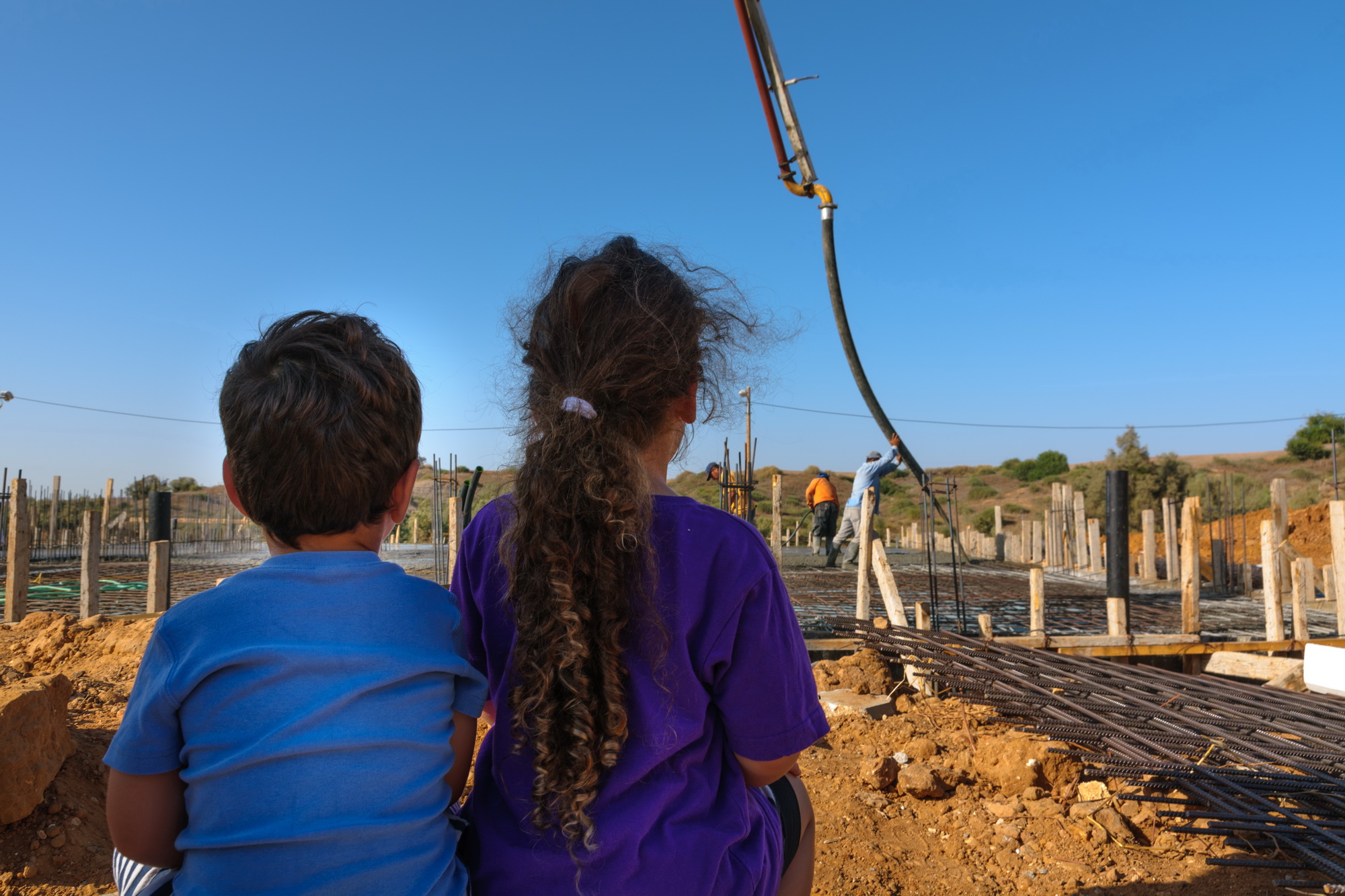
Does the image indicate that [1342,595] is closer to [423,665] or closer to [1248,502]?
[423,665]

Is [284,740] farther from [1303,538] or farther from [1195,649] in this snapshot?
[1303,538]

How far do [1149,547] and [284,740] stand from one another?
14.5m

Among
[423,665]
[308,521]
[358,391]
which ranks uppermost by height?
[358,391]

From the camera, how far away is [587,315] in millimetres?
1251

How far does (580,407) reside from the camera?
120 centimetres

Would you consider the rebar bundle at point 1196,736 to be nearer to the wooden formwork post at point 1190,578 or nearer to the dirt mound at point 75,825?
the wooden formwork post at point 1190,578

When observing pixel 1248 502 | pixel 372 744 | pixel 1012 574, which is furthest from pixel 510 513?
pixel 1248 502

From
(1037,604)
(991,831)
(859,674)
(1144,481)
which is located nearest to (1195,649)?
(1037,604)

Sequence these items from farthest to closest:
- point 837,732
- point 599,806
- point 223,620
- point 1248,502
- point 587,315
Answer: point 1248,502 → point 837,732 → point 587,315 → point 599,806 → point 223,620

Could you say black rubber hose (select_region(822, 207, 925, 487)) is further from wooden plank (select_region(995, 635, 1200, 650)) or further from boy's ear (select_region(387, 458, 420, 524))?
boy's ear (select_region(387, 458, 420, 524))

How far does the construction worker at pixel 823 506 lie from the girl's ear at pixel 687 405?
11.8m

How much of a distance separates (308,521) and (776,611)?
709 mm

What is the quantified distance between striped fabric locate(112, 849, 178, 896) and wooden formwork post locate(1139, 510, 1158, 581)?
44.5 feet

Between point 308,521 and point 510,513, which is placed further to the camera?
point 510,513
